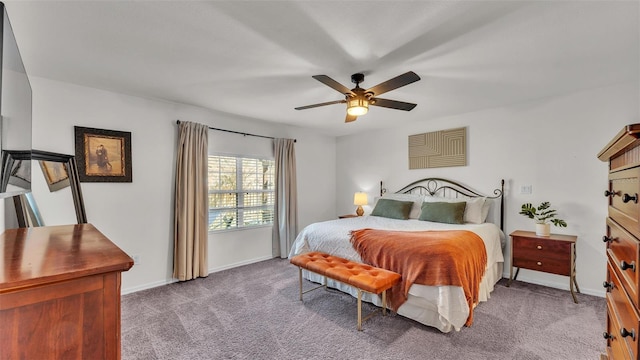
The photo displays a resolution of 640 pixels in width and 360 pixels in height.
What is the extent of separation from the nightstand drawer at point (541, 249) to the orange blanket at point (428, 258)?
657mm

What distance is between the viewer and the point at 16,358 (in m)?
0.64

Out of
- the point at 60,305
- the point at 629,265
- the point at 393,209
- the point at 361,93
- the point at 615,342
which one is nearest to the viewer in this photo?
the point at 60,305

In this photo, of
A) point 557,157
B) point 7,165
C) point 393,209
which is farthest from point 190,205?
point 557,157

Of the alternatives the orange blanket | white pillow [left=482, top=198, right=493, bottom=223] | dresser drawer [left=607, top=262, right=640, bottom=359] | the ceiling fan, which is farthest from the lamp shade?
dresser drawer [left=607, top=262, right=640, bottom=359]

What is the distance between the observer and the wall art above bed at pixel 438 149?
4.20 m

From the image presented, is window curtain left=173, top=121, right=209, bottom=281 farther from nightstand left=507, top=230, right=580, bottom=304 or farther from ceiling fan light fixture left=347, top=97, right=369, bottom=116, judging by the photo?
nightstand left=507, top=230, right=580, bottom=304

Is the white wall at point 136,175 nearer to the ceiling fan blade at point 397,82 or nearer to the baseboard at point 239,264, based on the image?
the baseboard at point 239,264

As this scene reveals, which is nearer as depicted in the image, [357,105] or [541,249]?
[357,105]

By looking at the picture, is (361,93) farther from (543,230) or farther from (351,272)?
(543,230)

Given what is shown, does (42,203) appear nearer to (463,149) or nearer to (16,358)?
(16,358)

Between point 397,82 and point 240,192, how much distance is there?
3.07 metres

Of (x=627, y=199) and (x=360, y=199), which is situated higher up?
(x=627, y=199)

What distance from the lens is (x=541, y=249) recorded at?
312 cm

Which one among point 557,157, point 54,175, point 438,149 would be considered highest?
point 438,149
